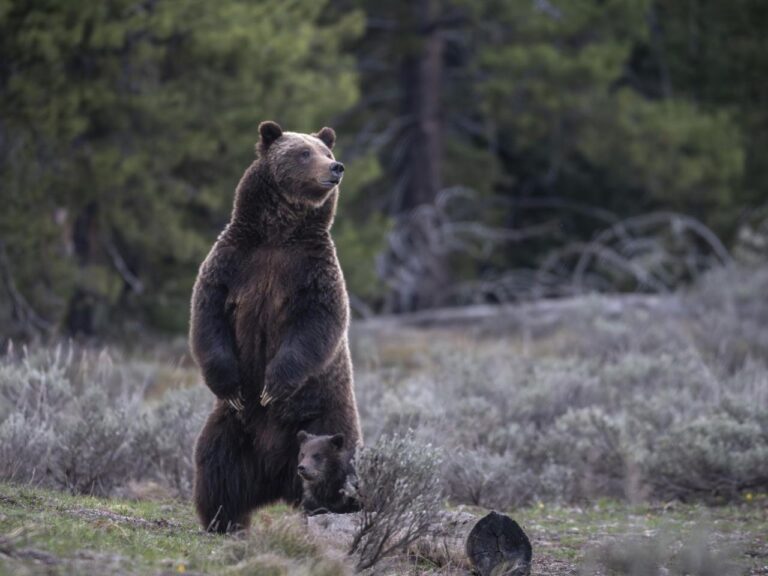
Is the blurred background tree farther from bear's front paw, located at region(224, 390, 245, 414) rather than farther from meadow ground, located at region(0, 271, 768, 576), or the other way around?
bear's front paw, located at region(224, 390, 245, 414)

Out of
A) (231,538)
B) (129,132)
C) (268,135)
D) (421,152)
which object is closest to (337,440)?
(231,538)

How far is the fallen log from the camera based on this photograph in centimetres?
596

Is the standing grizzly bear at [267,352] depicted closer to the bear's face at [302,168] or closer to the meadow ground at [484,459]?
the bear's face at [302,168]

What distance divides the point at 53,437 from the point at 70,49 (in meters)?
7.37

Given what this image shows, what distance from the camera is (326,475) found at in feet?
20.7

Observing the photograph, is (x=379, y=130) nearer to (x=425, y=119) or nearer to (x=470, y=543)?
(x=425, y=119)

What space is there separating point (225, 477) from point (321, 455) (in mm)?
600

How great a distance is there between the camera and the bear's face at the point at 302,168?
6.79m

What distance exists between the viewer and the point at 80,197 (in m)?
14.2

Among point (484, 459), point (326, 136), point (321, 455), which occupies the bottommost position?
point (484, 459)

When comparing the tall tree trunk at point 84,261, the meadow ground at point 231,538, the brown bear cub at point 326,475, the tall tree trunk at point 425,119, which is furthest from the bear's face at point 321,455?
the tall tree trunk at point 425,119

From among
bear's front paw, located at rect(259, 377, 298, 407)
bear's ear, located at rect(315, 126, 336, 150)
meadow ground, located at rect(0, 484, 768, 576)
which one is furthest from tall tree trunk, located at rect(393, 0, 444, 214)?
bear's front paw, located at rect(259, 377, 298, 407)

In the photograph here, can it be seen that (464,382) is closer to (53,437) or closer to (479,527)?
(53,437)

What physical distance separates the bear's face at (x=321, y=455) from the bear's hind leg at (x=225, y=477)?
401mm
